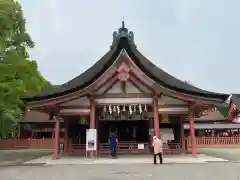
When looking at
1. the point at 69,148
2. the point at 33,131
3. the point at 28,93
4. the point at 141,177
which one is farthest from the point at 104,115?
the point at 33,131

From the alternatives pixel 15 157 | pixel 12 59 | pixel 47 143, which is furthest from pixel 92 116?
pixel 47 143

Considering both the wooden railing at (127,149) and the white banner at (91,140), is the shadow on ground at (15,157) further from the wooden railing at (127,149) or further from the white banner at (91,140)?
the white banner at (91,140)

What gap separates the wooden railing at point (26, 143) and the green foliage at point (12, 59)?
6.97m

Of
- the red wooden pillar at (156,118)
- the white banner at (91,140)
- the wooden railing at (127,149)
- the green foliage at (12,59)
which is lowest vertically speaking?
the wooden railing at (127,149)

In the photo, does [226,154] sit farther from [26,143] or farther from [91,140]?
[26,143]

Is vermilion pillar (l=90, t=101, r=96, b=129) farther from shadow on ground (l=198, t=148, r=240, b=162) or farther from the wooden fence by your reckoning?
the wooden fence

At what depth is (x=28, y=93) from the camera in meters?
35.4

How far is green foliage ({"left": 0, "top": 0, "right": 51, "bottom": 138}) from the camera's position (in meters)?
23.4

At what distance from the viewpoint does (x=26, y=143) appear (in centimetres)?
3847

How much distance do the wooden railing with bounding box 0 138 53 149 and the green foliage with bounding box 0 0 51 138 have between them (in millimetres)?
6972

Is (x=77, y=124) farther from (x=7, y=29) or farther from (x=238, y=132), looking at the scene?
(x=238, y=132)

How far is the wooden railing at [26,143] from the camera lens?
1509 inches

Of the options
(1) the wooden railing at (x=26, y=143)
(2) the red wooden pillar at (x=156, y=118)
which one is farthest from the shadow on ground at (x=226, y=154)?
(1) the wooden railing at (x=26, y=143)

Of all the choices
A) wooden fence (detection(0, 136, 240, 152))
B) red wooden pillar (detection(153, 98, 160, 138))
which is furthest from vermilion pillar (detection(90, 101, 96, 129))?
wooden fence (detection(0, 136, 240, 152))
